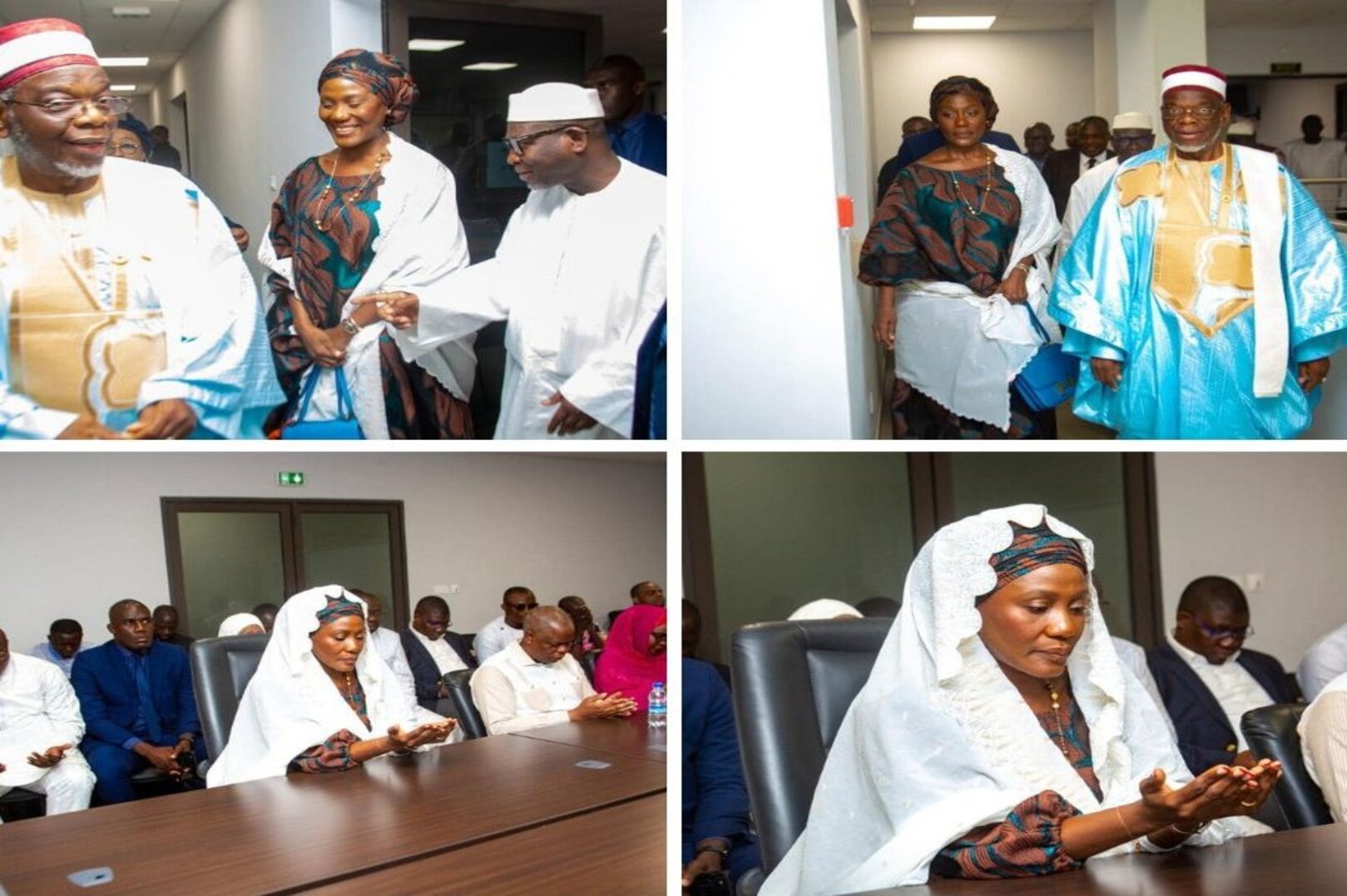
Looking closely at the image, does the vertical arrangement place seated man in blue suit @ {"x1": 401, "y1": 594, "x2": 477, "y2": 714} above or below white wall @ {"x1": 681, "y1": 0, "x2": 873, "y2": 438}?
below

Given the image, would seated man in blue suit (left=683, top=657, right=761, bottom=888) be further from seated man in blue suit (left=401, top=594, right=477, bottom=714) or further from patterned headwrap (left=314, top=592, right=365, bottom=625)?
patterned headwrap (left=314, top=592, right=365, bottom=625)

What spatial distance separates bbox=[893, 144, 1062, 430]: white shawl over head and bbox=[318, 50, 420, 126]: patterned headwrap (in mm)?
835

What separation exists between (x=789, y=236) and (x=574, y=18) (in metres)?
0.45

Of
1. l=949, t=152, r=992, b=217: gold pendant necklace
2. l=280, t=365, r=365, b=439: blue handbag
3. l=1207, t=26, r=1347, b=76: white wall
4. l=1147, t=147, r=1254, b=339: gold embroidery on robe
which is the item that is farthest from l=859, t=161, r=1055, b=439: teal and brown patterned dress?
l=280, t=365, r=365, b=439: blue handbag

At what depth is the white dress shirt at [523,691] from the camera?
213 centimetres

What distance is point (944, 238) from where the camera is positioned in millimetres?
2301

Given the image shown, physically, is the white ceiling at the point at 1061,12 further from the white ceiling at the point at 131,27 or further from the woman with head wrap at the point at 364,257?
the white ceiling at the point at 131,27

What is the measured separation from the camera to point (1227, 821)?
1.78 metres

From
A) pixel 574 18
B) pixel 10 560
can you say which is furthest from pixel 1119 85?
pixel 10 560

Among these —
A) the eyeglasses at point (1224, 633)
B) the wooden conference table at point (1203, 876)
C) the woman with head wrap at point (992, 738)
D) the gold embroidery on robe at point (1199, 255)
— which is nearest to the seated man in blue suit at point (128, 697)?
the woman with head wrap at point (992, 738)

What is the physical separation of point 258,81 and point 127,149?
191 mm

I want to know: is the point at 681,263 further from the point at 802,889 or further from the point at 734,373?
the point at 802,889

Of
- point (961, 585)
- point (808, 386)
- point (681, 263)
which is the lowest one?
point (961, 585)

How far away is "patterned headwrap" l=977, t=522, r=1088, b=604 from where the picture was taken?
1.67m
